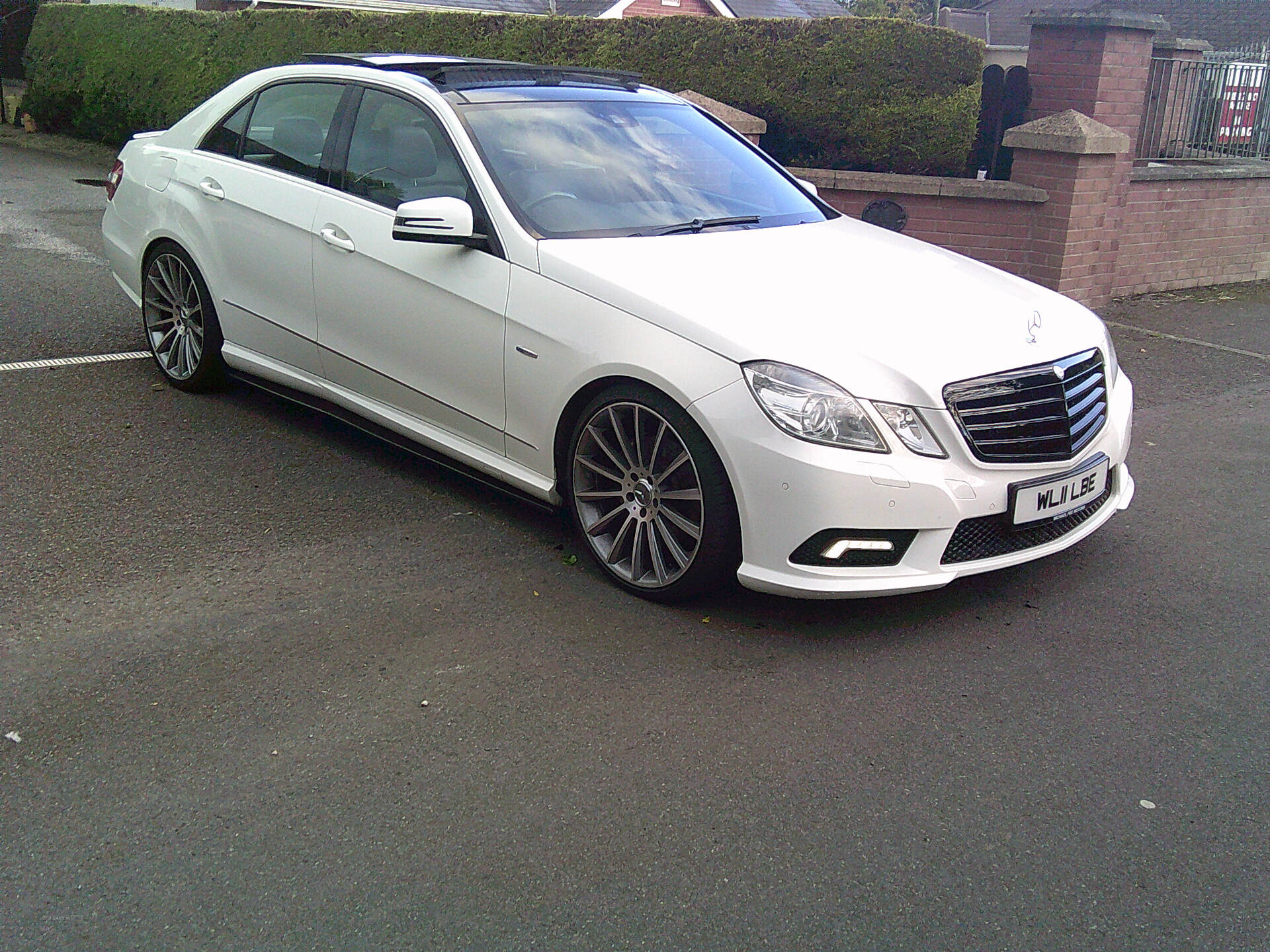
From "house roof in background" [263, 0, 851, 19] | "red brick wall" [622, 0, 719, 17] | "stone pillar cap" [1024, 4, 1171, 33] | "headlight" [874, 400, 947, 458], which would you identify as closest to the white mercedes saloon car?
"headlight" [874, 400, 947, 458]

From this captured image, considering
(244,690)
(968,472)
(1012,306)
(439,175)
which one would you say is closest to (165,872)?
(244,690)

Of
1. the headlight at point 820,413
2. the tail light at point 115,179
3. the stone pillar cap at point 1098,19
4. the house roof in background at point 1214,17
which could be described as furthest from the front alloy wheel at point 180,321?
the house roof in background at point 1214,17

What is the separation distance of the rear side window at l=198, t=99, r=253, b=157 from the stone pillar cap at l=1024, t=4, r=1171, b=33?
657cm

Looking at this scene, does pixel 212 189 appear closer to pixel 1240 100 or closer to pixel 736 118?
pixel 736 118

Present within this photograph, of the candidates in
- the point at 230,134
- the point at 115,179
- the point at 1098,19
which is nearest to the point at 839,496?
the point at 230,134

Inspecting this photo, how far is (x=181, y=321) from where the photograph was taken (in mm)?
6316

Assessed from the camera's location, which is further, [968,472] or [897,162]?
[897,162]

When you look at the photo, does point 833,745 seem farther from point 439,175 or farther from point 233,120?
point 233,120

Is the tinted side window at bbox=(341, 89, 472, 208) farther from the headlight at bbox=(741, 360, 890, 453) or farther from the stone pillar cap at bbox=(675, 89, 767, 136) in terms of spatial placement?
the stone pillar cap at bbox=(675, 89, 767, 136)

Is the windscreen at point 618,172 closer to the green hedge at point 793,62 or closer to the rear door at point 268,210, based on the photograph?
the rear door at point 268,210

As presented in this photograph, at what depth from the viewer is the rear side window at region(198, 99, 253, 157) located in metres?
6.01

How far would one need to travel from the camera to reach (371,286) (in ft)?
16.7

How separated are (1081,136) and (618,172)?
18.9ft

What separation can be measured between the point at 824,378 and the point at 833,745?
1137 mm
